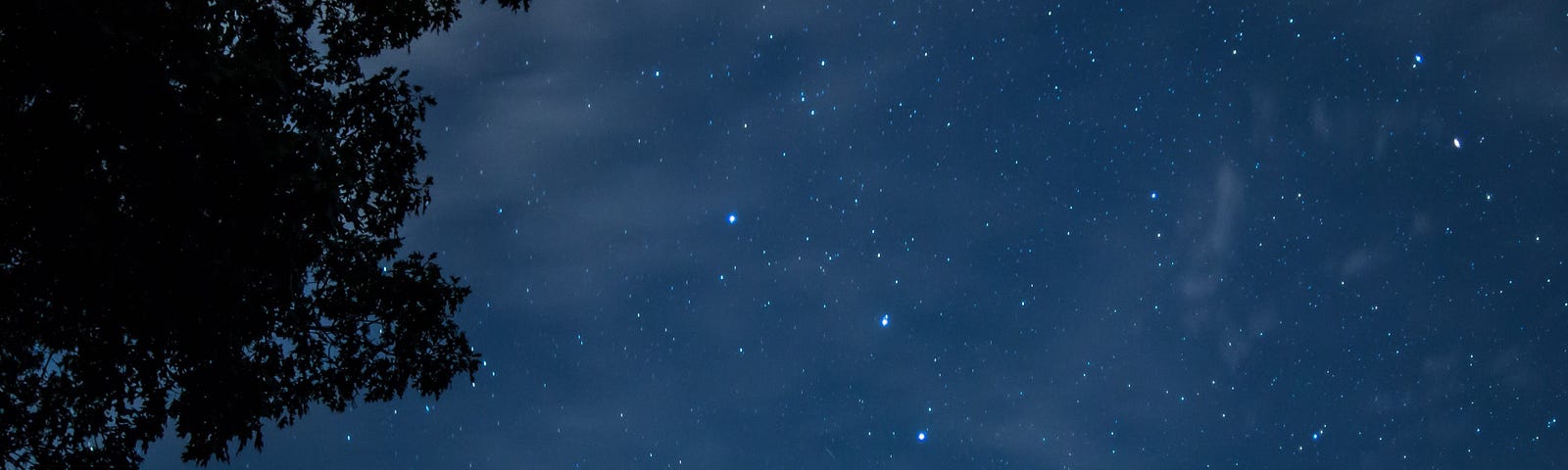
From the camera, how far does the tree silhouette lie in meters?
5.57

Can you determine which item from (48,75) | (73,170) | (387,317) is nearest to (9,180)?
(73,170)

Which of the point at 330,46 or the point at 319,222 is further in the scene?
the point at 330,46

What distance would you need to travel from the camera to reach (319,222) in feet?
22.1

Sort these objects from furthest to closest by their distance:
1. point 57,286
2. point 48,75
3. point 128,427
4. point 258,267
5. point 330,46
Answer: point 330,46 < point 128,427 < point 258,267 < point 57,286 < point 48,75

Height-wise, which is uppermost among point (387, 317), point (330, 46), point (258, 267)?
point (330, 46)

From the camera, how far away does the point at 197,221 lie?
243 inches

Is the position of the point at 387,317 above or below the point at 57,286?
above

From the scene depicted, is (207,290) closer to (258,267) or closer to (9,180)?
(258,267)

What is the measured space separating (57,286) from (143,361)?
0.91 meters

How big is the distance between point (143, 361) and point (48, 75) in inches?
91.7

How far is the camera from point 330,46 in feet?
25.3

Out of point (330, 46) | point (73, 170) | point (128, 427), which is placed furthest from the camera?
point (330, 46)

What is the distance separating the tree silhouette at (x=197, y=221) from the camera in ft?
18.3

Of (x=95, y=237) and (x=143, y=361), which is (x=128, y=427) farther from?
(x=95, y=237)
